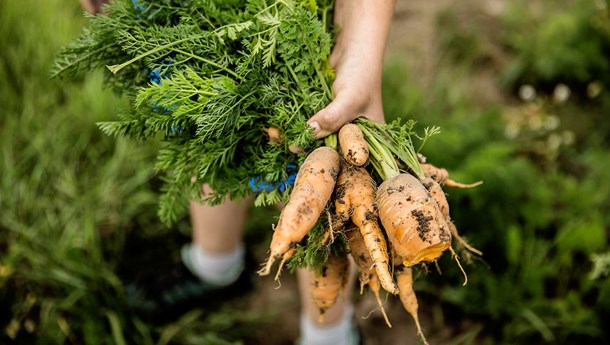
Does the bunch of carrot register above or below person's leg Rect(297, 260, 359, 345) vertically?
above

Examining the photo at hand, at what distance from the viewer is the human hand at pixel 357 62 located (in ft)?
4.58

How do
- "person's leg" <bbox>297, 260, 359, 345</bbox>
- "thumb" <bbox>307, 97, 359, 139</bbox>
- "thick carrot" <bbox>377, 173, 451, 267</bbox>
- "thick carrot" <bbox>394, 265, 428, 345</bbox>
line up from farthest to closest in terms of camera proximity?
"person's leg" <bbox>297, 260, 359, 345</bbox>, "thick carrot" <bbox>394, 265, 428, 345</bbox>, "thumb" <bbox>307, 97, 359, 139</bbox>, "thick carrot" <bbox>377, 173, 451, 267</bbox>

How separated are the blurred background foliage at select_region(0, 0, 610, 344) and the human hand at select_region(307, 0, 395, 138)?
2.70 ft

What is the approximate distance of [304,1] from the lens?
1.45m

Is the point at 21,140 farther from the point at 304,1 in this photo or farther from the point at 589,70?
the point at 589,70

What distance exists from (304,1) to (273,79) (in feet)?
0.75

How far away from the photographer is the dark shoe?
7.61 ft

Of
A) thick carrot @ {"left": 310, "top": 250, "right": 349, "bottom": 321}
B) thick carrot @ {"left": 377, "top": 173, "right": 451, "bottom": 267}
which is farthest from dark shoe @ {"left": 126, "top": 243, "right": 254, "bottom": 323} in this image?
thick carrot @ {"left": 377, "top": 173, "right": 451, "bottom": 267}

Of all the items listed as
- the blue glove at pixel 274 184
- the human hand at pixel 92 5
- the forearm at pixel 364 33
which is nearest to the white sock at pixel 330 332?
the blue glove at pixel 274 184

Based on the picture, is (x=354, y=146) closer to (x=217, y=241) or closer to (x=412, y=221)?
(x=412, y=221)

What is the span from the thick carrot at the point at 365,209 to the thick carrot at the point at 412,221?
37 mm

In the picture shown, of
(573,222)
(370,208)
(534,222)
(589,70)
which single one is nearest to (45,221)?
(370,208)

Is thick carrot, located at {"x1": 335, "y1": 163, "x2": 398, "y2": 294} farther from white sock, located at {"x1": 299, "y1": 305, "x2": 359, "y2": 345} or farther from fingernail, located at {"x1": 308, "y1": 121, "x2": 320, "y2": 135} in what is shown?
white sock, located at {"x1": 299, "y1": 305, "x2": 359, "y2": 345}

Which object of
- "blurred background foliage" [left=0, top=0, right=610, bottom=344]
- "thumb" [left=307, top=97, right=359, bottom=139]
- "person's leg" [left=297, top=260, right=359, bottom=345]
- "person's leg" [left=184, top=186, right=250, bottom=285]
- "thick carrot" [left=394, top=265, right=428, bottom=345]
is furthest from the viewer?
"blurred background foliage" [left=0, top=0, right=610, bottom=344]
